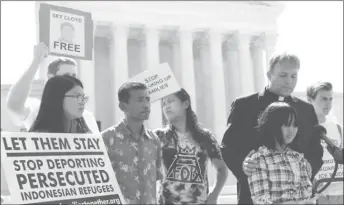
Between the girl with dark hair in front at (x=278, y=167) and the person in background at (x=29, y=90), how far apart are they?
160cm

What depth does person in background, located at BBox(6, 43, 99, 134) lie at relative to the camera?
5180 millimetres

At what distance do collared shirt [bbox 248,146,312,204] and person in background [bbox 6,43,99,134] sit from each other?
62.8 inches

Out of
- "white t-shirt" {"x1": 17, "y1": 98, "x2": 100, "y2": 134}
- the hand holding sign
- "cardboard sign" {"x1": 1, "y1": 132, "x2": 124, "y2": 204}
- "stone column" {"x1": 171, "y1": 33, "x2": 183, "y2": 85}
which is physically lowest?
"cardboard sign" {"x1": 1, "y1": 132, "x2": 124, "y2": 204}

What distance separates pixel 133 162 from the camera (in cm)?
526

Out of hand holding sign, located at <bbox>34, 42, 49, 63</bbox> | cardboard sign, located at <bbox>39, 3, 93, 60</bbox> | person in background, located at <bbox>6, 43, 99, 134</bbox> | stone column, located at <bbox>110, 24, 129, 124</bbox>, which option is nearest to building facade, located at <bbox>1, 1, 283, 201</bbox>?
stone column, located at <bbox>110, 24, 129, 124</bbox>

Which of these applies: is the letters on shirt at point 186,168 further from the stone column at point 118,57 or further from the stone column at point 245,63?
the stone column at point 245,63

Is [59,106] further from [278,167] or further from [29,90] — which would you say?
[278,167]

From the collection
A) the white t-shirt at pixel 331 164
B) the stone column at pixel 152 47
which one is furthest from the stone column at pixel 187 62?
the white t-shirt at pixel 331 164

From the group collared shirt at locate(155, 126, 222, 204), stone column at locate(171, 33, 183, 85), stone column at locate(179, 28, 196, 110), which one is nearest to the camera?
collared shirt at locate(155, 126, 222, 204)

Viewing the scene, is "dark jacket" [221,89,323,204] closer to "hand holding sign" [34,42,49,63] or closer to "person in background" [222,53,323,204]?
"person in background" [222,53,323,204]

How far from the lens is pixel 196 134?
6359 millimetres

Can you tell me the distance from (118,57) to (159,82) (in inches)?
1102

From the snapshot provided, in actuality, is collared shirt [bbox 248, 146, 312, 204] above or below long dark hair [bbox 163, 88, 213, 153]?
below

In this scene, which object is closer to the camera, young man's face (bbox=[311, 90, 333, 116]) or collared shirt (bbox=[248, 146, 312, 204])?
collared shirt (bbox=[248, 146, 312, 204])
